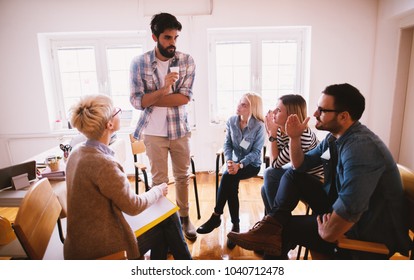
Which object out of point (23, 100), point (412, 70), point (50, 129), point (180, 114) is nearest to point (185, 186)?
point (180, 114)

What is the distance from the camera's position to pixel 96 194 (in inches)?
39.6

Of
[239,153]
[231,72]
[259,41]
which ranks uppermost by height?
[259,41]

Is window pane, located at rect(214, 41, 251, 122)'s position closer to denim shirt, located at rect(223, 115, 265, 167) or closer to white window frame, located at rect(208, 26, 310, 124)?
white window frame, located at rect(208, 26, 310, 124)

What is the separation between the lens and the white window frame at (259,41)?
3.34 metres

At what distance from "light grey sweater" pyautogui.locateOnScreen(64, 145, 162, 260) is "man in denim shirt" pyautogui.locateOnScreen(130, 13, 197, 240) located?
874 millimetres

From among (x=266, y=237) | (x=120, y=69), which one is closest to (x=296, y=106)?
(x=266, y=237)

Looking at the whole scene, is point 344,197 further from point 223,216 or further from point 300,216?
point 223,216

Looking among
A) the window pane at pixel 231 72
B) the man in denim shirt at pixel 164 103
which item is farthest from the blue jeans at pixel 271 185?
the window pane at pixel 231 72

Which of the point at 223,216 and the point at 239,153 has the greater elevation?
the point at 239,153

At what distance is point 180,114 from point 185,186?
0.57m

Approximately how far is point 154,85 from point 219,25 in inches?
65.9

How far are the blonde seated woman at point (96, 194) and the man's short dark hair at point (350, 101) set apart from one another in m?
1.02

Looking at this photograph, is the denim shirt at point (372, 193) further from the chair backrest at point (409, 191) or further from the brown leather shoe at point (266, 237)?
the brown leather shoe at point (266, 237)

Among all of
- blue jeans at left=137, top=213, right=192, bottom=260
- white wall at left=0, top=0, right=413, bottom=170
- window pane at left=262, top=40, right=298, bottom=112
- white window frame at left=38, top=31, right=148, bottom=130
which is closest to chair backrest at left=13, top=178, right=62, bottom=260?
blue jeans at left=137, top=213, right=192, bottom=260
